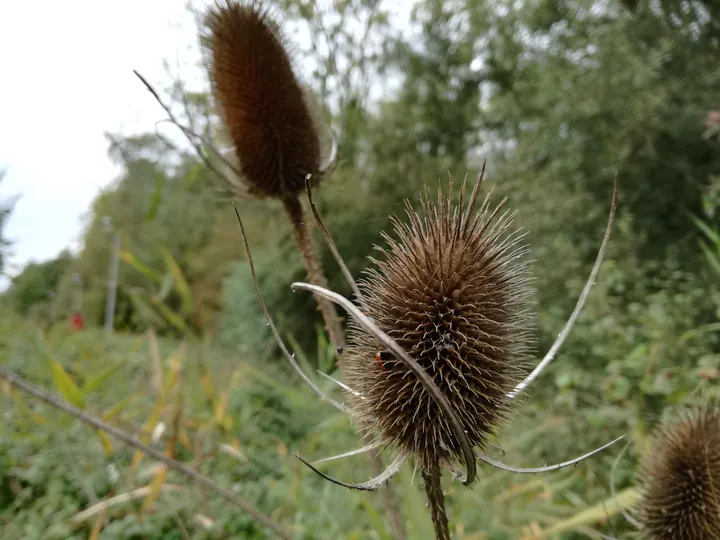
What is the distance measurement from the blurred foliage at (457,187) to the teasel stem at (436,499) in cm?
30

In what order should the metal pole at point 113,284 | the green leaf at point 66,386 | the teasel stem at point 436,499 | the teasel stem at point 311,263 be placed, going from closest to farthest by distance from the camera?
the teasel stem at point 436,499
the teasel stem at point 311,263
the green leaf at point 66,386
the metal pole at point 113,284

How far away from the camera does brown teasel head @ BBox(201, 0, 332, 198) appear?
1247 millimetres

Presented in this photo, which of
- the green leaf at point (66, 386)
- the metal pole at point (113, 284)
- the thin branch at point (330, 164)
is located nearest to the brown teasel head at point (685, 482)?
the thin branch at point (330, 164)

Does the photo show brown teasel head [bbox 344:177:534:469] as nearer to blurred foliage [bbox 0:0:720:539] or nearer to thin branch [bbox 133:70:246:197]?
blurred foliage [bbox 0:0:720:539]

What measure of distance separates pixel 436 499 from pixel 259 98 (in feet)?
3.52

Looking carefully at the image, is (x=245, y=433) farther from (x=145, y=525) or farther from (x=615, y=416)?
(x=615, y=416)

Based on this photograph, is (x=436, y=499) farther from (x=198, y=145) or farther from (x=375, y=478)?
(x=198, y=145)

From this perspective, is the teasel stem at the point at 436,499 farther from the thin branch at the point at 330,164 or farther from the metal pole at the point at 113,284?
the metal pole at the point at 113,284


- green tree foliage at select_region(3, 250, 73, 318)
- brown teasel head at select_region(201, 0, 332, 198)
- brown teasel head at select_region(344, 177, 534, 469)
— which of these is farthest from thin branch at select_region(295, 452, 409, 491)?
green tree foliage at select_region(3, 250, 73, 318)

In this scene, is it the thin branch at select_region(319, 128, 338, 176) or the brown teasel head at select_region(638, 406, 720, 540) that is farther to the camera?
the thin branch at select_region(319, 128, 338, 176)

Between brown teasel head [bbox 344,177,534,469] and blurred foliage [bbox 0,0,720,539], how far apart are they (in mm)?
271

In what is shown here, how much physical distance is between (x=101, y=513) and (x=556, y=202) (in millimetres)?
4478

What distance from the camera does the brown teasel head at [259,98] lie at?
1.25 m

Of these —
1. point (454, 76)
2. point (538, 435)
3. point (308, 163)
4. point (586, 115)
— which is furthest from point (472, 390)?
point (454, 76)
